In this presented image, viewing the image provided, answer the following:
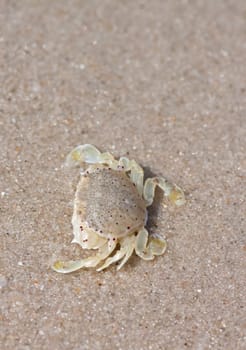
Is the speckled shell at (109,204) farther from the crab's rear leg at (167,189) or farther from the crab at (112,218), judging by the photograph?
the crab's rear leg at (167,189)

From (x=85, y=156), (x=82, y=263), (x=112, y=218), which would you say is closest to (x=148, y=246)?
(x=112, y=218)

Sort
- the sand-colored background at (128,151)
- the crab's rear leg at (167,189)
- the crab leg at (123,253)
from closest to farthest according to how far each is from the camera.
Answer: the sand-colored background at (128,151)
the crab leg at (123,253)
the crab's rear leg at (167,189)

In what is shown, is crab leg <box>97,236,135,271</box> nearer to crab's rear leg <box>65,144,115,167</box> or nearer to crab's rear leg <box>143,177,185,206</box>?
crab's rear leg <box>143,177,185,206</box>

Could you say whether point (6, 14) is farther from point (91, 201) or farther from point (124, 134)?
point (91, 201)

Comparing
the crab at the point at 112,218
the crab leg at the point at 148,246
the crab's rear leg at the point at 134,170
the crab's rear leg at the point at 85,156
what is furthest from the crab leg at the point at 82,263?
the crab's rear leg at the point at 85,156

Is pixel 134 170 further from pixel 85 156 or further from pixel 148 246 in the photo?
pixel 148 246

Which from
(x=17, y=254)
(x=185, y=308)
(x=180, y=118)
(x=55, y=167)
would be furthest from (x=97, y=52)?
(x=185, y=308)
